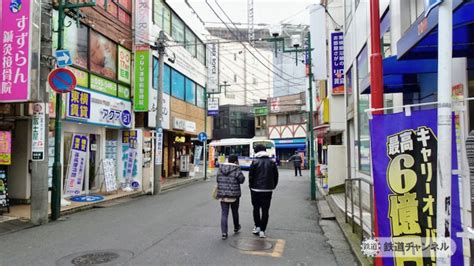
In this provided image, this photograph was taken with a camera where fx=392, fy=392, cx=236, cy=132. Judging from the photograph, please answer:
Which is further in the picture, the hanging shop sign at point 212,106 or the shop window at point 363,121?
the hanging shop sign at point 212,106

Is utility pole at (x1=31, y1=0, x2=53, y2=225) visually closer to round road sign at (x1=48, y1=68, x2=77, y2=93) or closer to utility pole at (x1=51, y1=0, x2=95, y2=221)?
round road sign at (x1=48, y1=68, x2=77, y2=93)

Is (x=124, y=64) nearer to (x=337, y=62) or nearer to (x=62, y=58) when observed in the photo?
(x=62, y=58)

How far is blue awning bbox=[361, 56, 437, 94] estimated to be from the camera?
22.2ft

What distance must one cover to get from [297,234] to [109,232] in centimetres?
419

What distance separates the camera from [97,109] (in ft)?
49.6

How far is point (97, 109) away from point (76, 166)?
252cm

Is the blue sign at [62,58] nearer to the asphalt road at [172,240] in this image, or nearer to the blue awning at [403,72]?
the asphalt road at [172,240]

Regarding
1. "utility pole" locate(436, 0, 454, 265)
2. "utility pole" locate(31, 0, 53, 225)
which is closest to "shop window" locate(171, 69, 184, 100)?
"utility pole" locate(31, 0, 53, 225)

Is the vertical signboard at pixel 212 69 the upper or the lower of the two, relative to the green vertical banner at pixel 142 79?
upper

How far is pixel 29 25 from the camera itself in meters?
9.36

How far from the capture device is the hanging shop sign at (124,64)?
1730 cm

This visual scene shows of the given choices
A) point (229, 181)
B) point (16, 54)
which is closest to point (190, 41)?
point (16, 54)

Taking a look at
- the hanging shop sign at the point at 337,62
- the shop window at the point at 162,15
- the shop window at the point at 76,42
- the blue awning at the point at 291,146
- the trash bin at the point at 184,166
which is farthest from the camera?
the blue awning at the point at 291,146

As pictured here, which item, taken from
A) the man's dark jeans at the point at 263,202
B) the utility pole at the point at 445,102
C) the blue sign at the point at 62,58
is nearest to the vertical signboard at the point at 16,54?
the blue sign at the point at 62,58
